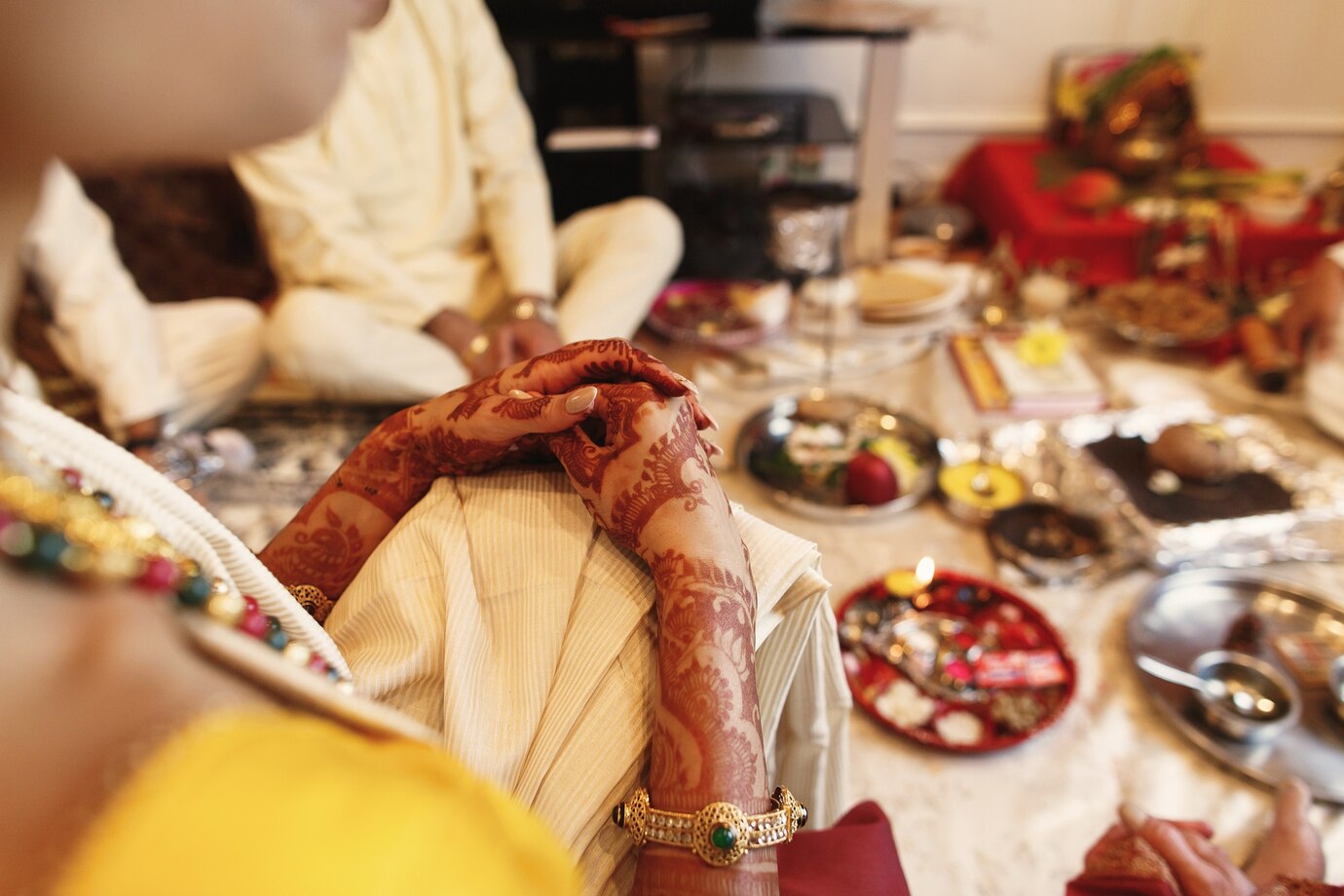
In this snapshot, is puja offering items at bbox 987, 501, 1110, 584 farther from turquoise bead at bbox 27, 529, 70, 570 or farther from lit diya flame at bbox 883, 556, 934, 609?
turquoise bead at bbox 27, 529, 70, 570

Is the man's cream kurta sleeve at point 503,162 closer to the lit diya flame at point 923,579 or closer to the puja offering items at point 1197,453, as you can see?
the lit diya flame at point 923,579

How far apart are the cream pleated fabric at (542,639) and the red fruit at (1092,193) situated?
2.07 metres

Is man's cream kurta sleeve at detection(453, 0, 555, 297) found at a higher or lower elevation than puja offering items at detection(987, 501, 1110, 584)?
higher

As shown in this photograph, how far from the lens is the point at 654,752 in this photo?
650mm

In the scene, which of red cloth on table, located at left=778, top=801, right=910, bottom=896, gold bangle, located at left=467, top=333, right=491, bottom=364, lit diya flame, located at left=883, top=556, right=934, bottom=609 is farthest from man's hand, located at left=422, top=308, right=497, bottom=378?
red cloth on table, located at left=778, top=801, right=910, bottom=896

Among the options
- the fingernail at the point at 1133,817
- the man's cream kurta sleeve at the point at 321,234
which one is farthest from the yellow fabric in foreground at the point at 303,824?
the man's cream kurta sleeve at the point at 321,234

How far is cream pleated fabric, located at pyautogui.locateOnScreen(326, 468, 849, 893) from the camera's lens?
0.64 metres

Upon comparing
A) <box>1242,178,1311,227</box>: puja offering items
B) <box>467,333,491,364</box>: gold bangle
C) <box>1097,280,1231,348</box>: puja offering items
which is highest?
<box>1242,178,1311,227</box>: puja offering items

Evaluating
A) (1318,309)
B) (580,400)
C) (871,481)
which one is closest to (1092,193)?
(1318,309)

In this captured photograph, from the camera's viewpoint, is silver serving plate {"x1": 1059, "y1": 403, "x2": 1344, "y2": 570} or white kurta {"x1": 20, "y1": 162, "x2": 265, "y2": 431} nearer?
silver serving plate {"x1": 1059, "y1": 403, "x2": 1344, "y2": 570}

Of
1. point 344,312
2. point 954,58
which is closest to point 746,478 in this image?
point 344,312

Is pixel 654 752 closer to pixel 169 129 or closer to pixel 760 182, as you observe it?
pixel 169 129

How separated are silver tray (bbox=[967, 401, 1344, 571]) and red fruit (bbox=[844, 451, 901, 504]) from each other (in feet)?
0.63

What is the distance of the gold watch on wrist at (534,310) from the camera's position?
1.89 m
